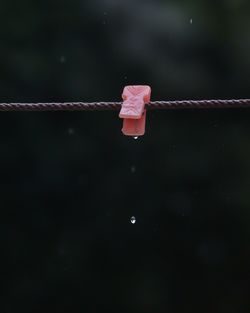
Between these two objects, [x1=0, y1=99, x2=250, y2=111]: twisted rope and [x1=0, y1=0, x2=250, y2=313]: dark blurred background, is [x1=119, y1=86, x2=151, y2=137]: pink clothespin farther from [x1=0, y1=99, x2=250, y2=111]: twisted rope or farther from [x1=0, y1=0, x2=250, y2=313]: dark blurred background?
[x1=0, y1=0, x2=250, y2=313]: dark blurred background

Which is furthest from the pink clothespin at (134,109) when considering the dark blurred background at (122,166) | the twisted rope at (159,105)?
the dark blurred background at (122,166)

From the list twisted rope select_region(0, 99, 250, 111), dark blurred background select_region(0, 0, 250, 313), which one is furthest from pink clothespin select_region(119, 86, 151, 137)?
dark blurred background select_region(0, 0, 250, 313)

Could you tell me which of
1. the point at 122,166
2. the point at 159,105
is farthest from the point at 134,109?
the point at 122,166

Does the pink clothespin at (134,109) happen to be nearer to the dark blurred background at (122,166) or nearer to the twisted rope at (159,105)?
the twisted rope at (159,105)

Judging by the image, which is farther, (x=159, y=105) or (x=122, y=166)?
(x=122, y=166)

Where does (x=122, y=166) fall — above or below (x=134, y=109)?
below

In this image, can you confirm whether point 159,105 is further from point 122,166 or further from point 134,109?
point 122,166
